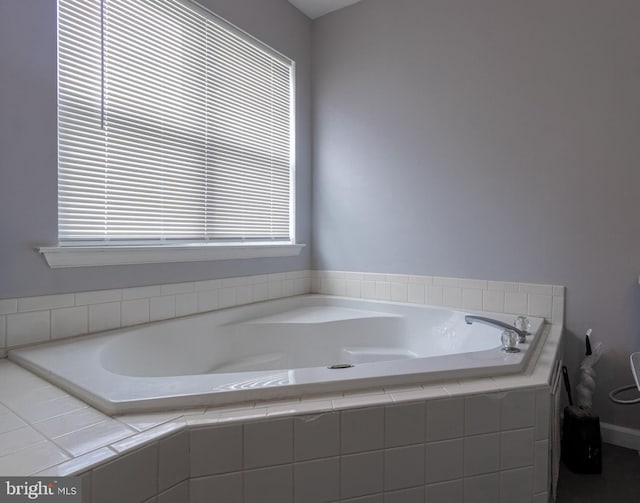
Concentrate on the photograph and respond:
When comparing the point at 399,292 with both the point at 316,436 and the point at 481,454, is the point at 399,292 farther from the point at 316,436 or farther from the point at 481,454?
the point at 316,436

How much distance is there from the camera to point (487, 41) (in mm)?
2217

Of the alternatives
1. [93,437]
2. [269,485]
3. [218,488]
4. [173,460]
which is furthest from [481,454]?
[93,437]

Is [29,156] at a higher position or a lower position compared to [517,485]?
higher

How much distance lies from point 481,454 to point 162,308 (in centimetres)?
154

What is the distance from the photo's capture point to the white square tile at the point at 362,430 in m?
1.02

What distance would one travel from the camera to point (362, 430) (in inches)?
40.8

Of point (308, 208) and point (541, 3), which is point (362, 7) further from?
point (308, 208)

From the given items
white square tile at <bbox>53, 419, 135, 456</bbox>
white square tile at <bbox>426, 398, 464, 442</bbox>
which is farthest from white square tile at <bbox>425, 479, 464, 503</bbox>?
white square tile at <bbox>53, 419, 135, 456</bbox>

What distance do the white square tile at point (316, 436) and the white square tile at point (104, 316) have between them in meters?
1.14

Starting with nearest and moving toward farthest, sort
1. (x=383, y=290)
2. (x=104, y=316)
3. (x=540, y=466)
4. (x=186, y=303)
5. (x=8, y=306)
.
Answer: (x=540, y=466)
(x=8, y=306)
(x=104, y=316)
(x=186, y=303)
(x=383, y=290)

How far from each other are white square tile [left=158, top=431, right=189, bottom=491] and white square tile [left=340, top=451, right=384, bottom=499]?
0.41 metres

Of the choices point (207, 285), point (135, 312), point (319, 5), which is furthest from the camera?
point (319, 5)

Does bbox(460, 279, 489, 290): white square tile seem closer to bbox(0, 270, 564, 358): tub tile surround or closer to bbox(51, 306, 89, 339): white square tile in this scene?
bbox(0, 270, 564, 358): tub tile surround

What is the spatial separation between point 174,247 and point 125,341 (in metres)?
0.52
